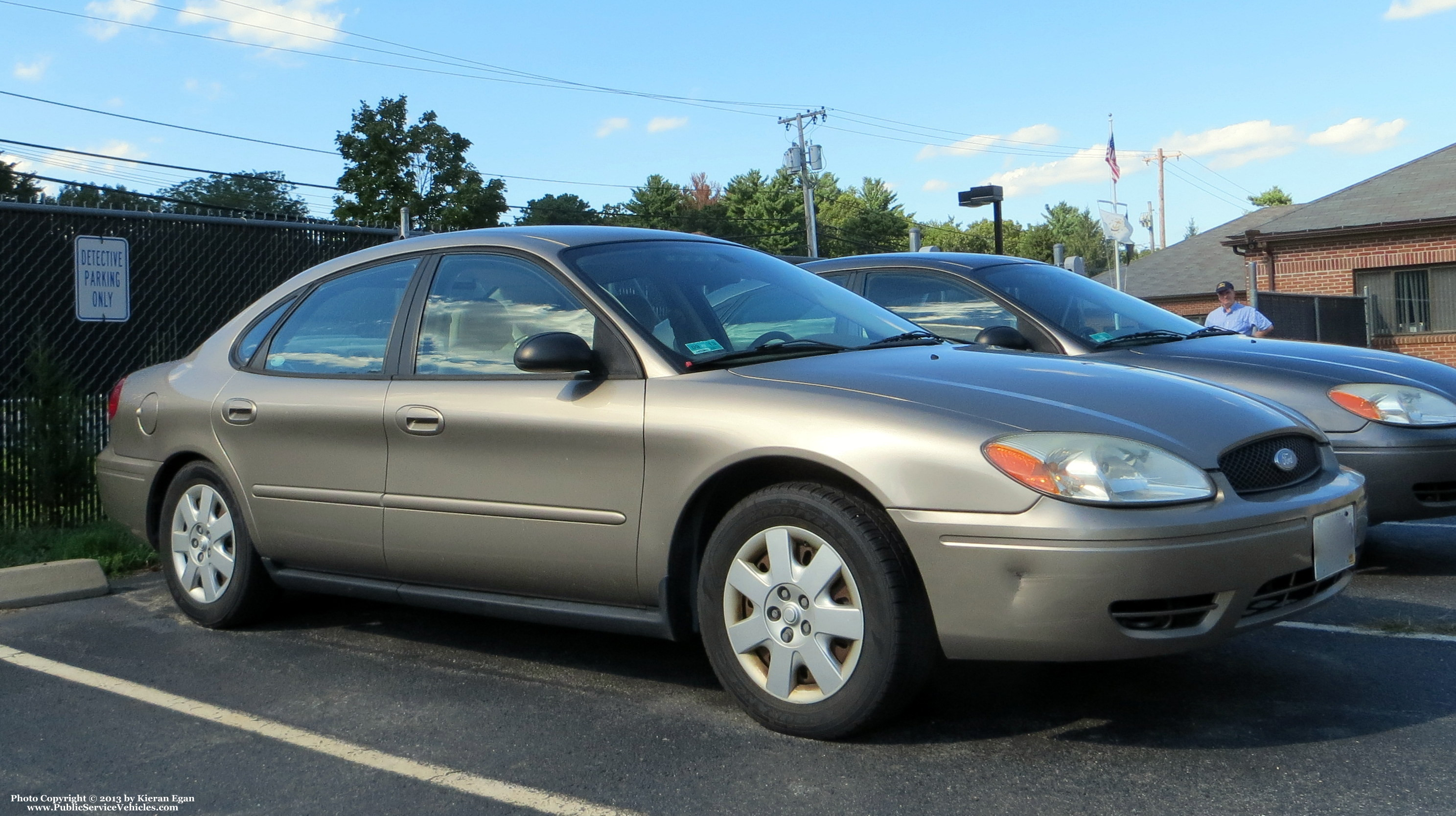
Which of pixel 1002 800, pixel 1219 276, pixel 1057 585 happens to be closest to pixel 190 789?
pixel 1002 800

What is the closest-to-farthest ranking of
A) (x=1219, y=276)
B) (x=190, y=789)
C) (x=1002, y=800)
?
(x=1002, y=800), (x=190, y=789), (x=1219, y=276)

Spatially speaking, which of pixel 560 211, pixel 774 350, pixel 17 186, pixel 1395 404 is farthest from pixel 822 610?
pixel 560 211

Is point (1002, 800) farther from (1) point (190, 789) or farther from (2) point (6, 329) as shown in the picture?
(2) point (6, 329)

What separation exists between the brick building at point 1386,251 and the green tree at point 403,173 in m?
36.5

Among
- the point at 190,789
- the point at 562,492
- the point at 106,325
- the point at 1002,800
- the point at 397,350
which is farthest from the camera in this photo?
the point at 106,325

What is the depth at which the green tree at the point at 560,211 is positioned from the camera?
6825 centimetres

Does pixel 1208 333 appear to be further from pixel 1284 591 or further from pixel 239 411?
pixel 239 411

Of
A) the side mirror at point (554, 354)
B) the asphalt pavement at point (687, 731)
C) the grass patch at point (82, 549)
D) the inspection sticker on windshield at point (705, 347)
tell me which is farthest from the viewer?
the grass patch at point (82, 549)

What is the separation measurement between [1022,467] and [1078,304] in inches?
142

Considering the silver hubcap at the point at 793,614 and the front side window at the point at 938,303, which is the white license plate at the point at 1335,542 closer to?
the silver hubcap at the point at 793,614

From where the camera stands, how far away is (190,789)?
3346 mm

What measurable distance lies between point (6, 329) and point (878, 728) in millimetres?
6322

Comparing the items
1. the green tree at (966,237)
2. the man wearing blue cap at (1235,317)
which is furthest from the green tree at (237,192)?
the man wearing blue cap at (1235,317)

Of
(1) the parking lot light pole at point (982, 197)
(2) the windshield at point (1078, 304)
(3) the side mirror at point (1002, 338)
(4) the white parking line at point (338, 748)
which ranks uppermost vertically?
(1) the parking lot light pole at point (982, 197)
